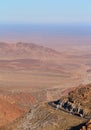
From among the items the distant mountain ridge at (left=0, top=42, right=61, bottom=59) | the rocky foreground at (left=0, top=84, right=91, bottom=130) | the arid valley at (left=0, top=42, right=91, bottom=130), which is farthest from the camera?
the distant mountain ridge at (left=0, top=42, right=61, bottom=59)

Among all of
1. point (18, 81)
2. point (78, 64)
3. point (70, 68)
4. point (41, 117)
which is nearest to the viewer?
point (41, 117)

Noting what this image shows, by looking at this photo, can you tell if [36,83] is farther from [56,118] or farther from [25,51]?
[25,51]

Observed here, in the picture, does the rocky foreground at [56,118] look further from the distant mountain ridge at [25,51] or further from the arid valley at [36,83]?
the distant mountain ridge at [25,51]

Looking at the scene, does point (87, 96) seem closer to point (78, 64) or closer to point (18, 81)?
point (18, 81)

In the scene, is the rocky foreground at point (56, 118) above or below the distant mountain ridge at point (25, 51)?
above

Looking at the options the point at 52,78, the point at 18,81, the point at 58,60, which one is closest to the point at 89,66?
the point at 58,60

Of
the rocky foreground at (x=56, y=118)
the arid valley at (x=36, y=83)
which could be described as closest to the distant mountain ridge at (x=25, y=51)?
the arid valley at (x=36, y=83)

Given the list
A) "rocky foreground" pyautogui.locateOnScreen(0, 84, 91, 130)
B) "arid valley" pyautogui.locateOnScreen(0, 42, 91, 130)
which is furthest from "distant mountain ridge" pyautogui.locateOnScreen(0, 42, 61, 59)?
"rocky foreground" pyautogui.locateOnScreen(0, 84, 91, 130)

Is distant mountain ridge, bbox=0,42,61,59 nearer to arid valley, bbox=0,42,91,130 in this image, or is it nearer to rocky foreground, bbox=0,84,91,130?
arid valley, bbox=0,42,91,130
